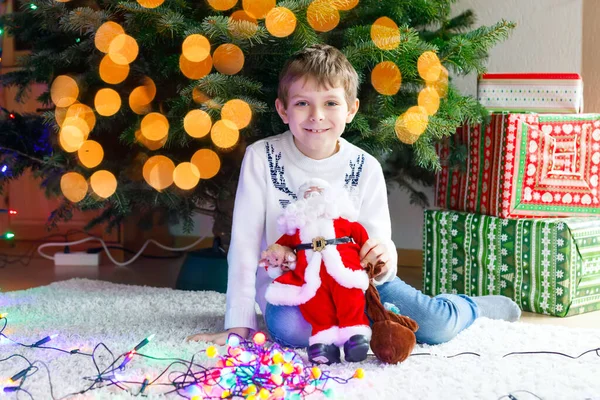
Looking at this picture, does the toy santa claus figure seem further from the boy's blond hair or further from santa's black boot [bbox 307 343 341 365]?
the boy's blond hair

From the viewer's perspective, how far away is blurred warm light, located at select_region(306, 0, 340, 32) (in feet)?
4.34

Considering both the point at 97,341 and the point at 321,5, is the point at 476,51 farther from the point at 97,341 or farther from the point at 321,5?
the point at 97,341

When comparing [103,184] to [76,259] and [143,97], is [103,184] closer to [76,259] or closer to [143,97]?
[143,97]

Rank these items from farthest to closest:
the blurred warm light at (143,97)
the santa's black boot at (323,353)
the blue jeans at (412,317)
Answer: the blurred warm light at (143,97) → the blue jeans at (412,317) → the santa's black boot at (323,353)

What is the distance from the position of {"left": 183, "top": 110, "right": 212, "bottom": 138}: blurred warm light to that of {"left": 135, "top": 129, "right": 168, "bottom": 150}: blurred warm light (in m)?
0.08

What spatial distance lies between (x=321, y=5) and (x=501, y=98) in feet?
2.39

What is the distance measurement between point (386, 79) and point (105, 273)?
1.21 meters

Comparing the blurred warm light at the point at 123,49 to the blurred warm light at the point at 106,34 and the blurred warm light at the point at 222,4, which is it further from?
the blurred warm light at the point at 222,4

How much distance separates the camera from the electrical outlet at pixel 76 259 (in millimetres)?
2381

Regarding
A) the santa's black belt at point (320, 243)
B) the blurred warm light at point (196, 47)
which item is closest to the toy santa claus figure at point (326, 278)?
the santa's black belt at point (320, 243)

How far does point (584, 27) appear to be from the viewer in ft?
6.88

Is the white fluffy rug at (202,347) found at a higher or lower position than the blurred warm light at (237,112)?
lower

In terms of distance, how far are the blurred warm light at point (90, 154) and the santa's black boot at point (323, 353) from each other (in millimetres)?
784

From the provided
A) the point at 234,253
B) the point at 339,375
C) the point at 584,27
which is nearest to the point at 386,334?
the point at 339,375
